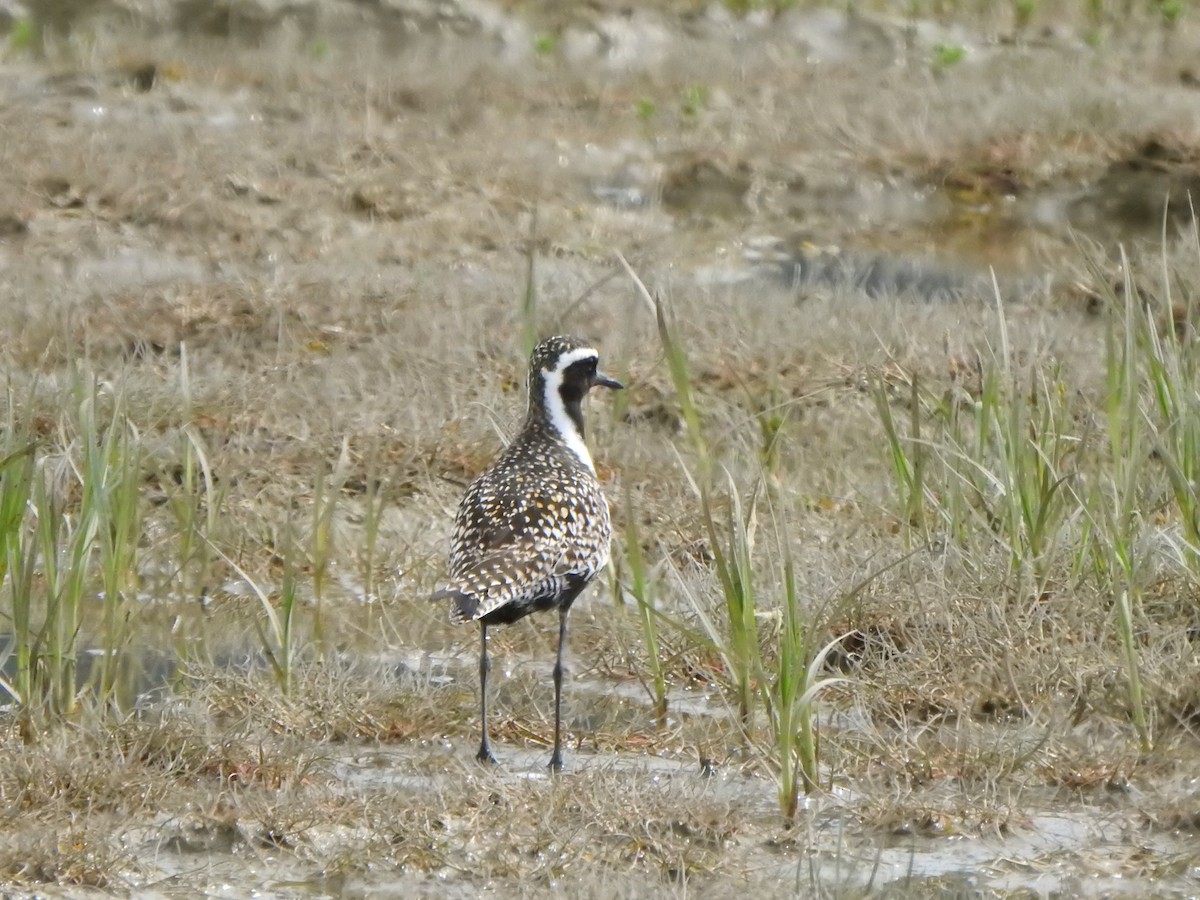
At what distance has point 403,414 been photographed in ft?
25.5

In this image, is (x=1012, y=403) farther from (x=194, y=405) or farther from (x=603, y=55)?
(x=603, y=55)

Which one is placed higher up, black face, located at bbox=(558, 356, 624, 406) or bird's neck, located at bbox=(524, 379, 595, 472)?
black face, located at bbox=(558, 356, 624, 406)

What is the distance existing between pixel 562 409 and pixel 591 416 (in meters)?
1.81

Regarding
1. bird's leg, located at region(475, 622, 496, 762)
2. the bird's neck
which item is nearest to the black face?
the bird's neck

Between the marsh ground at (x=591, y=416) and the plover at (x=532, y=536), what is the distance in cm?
22

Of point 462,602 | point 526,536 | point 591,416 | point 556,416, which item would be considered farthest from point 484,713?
point 591,416

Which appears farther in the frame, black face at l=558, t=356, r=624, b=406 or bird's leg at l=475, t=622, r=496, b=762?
black face at l=558, t=356, r=624, b=406

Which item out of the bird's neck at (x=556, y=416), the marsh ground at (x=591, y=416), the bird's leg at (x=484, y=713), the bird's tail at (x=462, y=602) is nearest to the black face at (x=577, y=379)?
the bird's neck at (x=556, y=416)

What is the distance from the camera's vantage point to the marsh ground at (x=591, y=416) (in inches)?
178

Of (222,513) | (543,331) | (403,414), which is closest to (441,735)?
(222,513)

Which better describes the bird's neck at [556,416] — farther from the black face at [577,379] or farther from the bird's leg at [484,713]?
the bird's leg at [484,713]

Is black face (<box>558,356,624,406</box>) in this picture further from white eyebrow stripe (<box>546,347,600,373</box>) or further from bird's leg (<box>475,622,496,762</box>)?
bird's leg (<box>475,622,496,762</box>)

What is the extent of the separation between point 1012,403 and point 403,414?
274 cm

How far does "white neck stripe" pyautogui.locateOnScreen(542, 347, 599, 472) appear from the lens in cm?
612
